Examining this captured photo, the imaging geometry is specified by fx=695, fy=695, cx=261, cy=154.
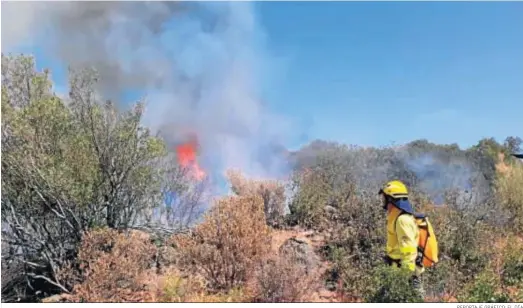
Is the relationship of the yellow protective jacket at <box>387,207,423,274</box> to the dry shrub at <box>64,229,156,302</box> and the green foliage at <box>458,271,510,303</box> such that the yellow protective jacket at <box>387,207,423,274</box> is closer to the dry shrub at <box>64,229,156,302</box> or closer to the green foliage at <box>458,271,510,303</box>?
the green foliage at <box>458,271,510,303</box>

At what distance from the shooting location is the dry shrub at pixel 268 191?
14.3 metres

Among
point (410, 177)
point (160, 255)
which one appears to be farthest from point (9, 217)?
point (410, 177)

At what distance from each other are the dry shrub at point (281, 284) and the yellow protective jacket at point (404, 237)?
1.90 meters

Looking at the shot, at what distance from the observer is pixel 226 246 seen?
10.8 metres

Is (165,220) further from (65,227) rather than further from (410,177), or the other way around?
(410,177)

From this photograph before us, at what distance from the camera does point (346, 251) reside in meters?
11.9

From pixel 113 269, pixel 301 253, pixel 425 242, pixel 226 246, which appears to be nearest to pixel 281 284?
pixel 226 246

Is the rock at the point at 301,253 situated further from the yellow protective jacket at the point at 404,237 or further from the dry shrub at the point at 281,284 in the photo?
the yellow protective jacket at the point at 404,237

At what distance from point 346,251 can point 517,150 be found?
31.6ft

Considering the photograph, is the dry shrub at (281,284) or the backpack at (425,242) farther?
the dry shrub at (281,284)

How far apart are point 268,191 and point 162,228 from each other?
2.64 metres

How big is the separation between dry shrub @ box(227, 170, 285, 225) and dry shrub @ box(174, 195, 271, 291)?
3.04 meters

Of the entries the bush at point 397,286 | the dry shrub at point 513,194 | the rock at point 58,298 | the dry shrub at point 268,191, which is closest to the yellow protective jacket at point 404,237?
the bush at point 397,286

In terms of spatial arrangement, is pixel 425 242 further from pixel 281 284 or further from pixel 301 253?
pixel 301 253
